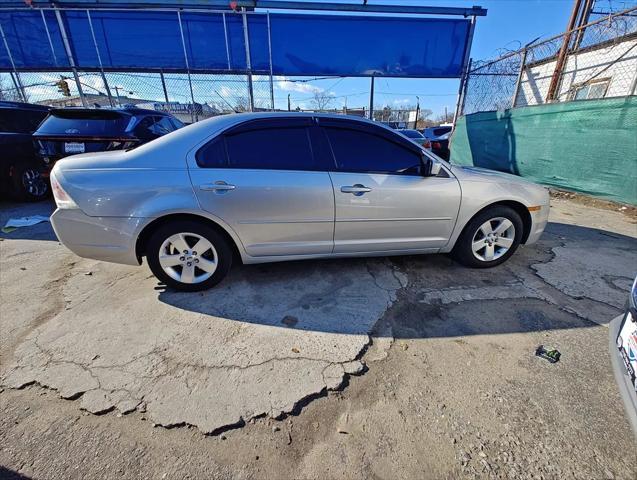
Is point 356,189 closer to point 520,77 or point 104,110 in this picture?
point 104,110

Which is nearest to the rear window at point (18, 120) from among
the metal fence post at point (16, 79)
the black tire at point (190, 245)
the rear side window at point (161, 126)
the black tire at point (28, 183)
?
the black tire at point (28, 183)

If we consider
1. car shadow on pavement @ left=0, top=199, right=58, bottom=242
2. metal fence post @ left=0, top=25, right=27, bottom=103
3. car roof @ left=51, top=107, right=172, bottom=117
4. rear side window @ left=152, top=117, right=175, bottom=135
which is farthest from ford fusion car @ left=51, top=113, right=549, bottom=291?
metal fence post @ left=0, top=25, right=27, bottom=103

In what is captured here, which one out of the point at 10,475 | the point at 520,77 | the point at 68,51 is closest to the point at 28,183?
the point at 10,475

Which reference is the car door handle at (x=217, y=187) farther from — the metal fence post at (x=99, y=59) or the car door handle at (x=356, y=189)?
the metal fence post at (x=99, y=59)

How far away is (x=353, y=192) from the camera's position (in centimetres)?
268

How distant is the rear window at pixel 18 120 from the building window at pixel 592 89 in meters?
14.4

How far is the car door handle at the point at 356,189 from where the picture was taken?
2.67m

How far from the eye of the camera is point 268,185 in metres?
2.56

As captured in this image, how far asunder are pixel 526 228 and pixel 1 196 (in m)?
8.76

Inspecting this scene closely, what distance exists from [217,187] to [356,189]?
3.97 ft

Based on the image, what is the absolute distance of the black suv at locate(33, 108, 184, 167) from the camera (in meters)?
4.77

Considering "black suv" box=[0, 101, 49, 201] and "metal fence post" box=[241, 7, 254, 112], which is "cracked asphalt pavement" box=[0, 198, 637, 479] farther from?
"metal fence post" box=[241, 7, 254, 112]

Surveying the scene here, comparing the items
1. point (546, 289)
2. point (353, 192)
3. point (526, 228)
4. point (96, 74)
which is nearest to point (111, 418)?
point (353, 192)

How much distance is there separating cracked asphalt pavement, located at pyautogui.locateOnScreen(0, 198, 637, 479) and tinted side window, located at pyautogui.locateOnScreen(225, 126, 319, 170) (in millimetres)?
1139
